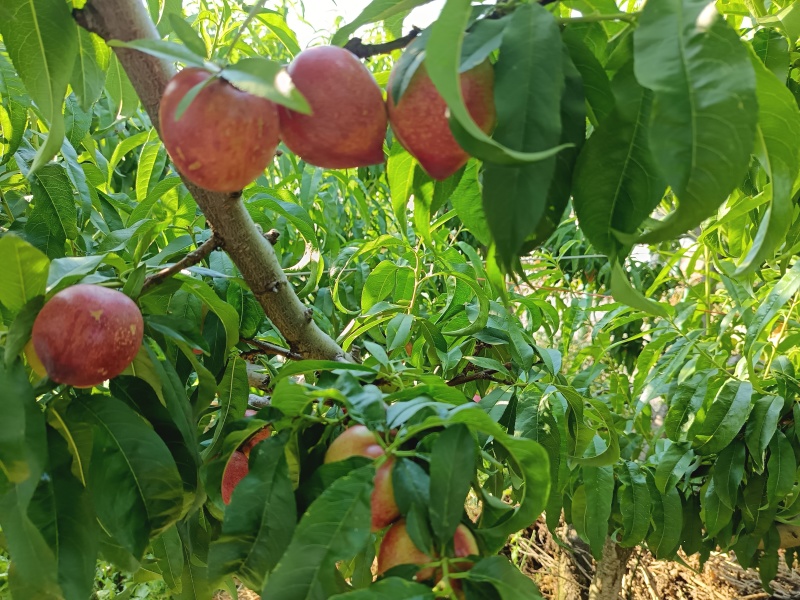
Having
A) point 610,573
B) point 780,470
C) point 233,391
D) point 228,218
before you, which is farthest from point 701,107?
point 610,573

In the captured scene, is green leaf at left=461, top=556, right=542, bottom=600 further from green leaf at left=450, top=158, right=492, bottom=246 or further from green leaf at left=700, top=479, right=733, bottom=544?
green leaf at left=700, top=479, right=733, bottom=544

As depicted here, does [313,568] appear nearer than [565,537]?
Yes

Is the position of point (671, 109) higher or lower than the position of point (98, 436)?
higher

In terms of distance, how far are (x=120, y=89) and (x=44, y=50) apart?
0.18 meters

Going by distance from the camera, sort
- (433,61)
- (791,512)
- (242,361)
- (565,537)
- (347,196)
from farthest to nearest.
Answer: (565,537)
(347,196)
(791,512)
(242,361)
(433,61)

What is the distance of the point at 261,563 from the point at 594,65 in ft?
0.92

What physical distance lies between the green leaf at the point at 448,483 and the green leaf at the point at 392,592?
0.03m

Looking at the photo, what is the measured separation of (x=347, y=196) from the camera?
1.28 metres

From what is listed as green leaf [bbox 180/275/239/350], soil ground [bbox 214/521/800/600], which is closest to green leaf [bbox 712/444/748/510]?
green leaf [bbox 180/275/239/350]

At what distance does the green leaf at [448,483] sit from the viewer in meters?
0.28

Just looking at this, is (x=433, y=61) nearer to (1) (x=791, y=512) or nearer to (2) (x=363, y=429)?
(2) (x=363, y=429)

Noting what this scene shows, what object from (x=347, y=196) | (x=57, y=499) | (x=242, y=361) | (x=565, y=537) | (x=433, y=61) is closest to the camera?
(x=433, y=61)

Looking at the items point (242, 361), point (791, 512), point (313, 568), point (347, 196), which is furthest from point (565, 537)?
point (313, 568)

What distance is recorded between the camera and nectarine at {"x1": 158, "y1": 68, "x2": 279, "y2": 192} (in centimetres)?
26
